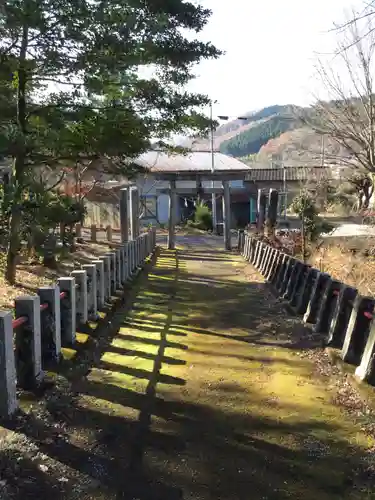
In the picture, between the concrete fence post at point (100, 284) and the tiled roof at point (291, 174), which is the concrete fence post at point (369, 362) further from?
the tiled roof at point (291, 174)

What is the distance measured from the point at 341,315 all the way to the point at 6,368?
3.48m

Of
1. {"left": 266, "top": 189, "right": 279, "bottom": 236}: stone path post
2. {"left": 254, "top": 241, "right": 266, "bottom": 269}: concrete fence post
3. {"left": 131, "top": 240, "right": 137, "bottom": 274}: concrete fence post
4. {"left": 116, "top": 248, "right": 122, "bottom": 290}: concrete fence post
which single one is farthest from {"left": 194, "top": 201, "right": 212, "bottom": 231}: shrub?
{"left": 116, "top": 248, "right": 122, "bottom": 290}: concrete fence post

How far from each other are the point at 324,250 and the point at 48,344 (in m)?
10.4

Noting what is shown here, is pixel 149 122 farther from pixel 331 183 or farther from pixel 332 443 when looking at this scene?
pixel 331 183

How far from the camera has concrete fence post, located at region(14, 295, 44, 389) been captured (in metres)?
4.09

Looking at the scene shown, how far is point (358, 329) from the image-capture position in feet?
15.9

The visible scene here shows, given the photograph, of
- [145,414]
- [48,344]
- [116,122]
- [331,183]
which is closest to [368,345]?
[145,414]

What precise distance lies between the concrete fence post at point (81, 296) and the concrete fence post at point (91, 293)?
395 millimetres

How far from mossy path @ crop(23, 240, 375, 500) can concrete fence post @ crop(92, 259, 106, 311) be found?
555 millimetres

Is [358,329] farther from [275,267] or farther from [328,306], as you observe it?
[275,267]

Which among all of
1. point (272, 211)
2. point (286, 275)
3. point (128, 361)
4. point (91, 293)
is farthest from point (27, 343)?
point (272, 211)

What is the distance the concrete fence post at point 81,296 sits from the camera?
6.08 meters

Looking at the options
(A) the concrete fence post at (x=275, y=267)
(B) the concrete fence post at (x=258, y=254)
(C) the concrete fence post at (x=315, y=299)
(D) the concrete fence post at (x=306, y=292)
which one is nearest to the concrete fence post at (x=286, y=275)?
(A) the concrete fence post at (x=275, y=267)

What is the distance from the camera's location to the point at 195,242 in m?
25.1
